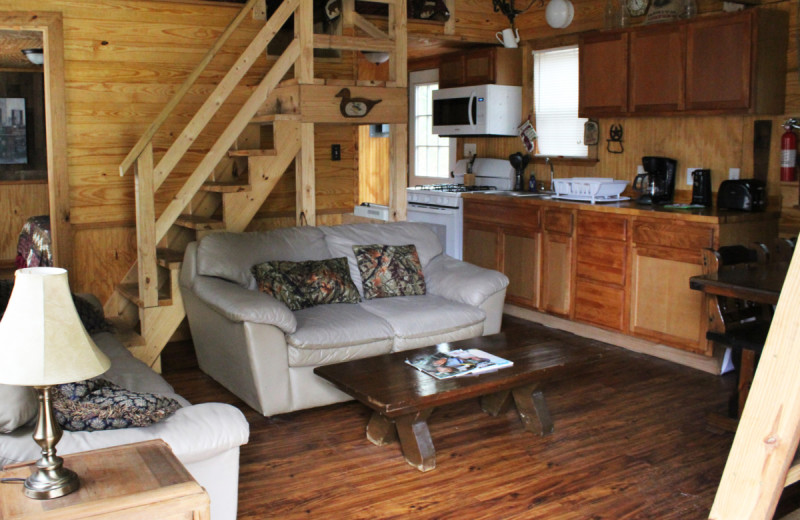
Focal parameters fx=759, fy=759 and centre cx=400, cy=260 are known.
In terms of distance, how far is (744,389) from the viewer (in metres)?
3.56

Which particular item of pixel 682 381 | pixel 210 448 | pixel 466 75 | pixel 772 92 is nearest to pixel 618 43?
pixel 772 92

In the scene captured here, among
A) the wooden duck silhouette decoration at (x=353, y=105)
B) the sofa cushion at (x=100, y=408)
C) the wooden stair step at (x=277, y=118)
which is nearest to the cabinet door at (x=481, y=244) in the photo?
the wooden duck silhouette decoration at (x=353, y=105)

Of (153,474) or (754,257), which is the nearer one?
(153,474)

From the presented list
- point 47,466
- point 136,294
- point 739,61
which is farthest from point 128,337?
point 739,61

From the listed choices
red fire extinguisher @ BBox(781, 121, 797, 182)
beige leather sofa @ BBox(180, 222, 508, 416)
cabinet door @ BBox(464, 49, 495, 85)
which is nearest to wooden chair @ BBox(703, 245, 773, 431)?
red fire extinguisher @ BBox(781, 121, 797, 182)

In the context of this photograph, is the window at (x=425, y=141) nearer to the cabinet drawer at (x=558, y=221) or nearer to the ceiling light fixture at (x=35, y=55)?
the cabinet drawer at (x=558, y=221)

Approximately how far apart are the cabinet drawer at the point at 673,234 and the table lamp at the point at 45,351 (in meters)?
3.73

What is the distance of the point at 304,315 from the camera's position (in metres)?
4.12

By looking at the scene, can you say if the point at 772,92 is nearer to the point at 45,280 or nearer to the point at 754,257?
the point at 754,257

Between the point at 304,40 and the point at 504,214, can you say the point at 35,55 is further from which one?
the point at 504,214

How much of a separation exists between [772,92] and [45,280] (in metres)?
4.38

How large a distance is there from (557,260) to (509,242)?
0.53 m

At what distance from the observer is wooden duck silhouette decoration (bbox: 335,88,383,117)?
499cm

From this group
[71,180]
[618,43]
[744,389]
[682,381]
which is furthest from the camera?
[618,43]
